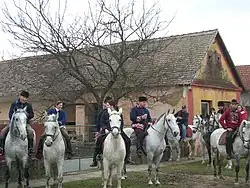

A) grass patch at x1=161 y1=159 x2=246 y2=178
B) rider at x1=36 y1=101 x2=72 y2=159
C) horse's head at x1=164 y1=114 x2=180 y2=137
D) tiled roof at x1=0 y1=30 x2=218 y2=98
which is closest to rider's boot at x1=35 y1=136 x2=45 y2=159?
rider at x1=36 y1=101 x2=72 y2=159

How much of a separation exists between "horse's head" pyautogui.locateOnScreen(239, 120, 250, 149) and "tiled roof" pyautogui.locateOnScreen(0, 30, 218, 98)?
872 centimetres

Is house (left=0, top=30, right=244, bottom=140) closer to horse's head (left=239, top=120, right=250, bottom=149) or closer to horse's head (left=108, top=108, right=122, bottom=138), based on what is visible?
horse's head (left=239, top=120, right=250, bottom=149)

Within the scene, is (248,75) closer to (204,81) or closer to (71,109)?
(204,81)

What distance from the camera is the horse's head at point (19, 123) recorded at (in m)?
9.61

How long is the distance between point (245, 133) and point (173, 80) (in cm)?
1071

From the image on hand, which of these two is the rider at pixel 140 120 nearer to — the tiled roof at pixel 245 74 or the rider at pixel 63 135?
the rider at pixel 63 135

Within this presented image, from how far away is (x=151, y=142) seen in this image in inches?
464

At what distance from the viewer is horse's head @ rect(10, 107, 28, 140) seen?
961cm

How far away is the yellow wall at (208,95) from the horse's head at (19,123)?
14.0 m

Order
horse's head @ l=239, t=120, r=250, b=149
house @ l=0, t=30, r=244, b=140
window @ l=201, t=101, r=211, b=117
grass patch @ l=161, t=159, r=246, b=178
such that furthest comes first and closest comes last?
window @ l=201, t=101, r=211, b=117 → house @ l=0, t=30, r=244, b=140 → grass patch @ l=161, t=159, r=246, b=178 → horse's head @ l=239, t=120, r=250, b=149

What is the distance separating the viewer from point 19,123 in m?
9.67

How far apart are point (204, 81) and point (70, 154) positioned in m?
14.1

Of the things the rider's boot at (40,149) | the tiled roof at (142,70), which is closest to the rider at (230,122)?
the rider's boot at (40,149)

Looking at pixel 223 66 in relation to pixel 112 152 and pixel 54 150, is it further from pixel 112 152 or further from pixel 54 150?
pixel 54 150
